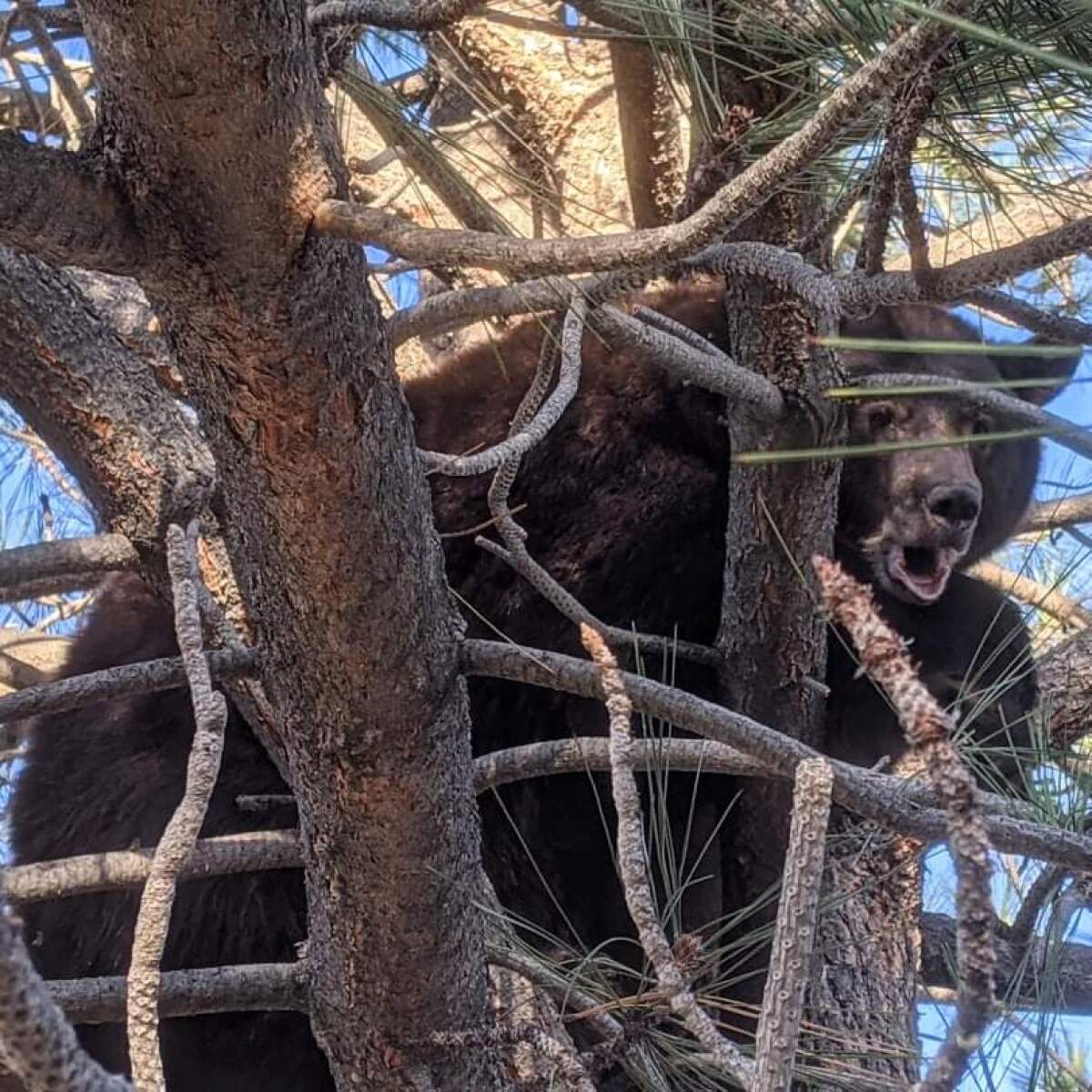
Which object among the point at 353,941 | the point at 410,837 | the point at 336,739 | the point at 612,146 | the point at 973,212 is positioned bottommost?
the point at 353,941

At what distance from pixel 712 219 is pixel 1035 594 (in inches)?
119

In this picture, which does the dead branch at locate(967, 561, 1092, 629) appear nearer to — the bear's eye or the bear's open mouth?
the bear's open mouth

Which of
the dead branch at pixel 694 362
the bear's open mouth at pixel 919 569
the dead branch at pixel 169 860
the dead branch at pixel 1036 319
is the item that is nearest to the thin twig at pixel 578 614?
the dead branch at pixel 694 362

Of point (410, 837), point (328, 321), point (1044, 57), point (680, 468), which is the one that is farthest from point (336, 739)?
point (680, 468)

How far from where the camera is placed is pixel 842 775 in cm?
191

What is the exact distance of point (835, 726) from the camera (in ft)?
11.8

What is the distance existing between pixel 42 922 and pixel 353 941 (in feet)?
4.55

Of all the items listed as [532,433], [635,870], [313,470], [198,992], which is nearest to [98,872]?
[198,992]

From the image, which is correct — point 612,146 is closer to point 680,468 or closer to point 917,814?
point 680,468

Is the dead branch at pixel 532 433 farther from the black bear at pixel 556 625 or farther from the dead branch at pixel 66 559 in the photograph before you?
the black bear at pixel 556 625

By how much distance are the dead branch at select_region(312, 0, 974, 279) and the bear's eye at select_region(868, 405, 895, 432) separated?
225 centimetres

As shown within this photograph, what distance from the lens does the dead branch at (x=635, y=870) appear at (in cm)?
126

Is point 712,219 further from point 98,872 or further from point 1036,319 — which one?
point 98,872

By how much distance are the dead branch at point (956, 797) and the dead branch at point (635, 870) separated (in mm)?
380
